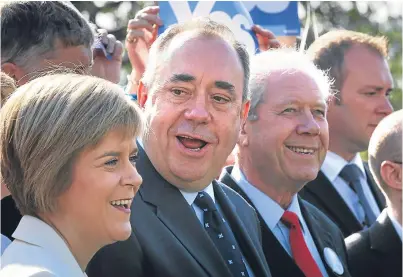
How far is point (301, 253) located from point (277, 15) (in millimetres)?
2291

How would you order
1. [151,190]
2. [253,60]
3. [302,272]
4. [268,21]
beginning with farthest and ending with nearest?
[268,21]
[253,60]
[302,272]
[151,190]

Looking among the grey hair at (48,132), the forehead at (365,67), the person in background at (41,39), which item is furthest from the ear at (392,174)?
the grey hair at (48,132)

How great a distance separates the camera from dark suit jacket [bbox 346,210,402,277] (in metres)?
5.49

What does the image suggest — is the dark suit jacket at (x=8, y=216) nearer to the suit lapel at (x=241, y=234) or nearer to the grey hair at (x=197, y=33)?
the grey hair at (x=197, y=33)

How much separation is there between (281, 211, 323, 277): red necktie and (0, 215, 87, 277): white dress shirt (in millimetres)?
1863

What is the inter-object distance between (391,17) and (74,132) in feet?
52.4

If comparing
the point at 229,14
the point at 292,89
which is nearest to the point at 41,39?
the point at 292,89

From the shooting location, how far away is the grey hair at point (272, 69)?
5.32 m

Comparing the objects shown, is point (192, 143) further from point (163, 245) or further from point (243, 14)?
point (243, 14)

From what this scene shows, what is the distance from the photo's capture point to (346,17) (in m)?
19.5

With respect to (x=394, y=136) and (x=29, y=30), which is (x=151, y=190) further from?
(x=394, y=136)

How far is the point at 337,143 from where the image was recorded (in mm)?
6773

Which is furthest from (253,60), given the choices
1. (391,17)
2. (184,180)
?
(391,17)

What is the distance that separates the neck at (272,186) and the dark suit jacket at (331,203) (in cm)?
83
